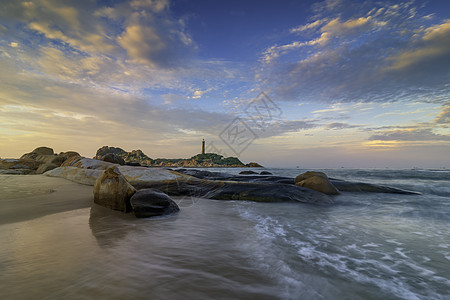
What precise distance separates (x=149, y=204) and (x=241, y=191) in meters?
3.57

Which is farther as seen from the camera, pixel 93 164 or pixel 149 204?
pixel 93 164

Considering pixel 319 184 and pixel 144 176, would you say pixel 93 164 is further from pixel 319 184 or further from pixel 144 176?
pixel 319 184

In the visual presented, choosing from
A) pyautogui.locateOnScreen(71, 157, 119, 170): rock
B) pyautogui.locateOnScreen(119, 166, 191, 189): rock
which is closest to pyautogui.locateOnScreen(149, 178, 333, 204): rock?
pyautogui.locateOnScreen(119, 166, 191, 189): rock

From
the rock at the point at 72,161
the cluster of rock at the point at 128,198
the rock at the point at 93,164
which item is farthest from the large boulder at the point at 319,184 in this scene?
the rock at the point at 72,161

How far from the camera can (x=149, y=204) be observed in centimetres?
396

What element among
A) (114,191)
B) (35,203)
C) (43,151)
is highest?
(43,151)

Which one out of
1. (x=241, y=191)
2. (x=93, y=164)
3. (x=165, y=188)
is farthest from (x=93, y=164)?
(x=241, y=191)

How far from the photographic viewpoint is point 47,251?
208cm

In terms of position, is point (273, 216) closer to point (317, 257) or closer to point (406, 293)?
point (317, 257)

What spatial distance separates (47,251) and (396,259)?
12.4 feet

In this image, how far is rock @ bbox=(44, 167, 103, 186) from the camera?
25.7 feet

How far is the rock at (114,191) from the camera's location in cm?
416

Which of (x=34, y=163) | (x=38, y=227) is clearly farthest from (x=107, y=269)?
(x=34, y=163)

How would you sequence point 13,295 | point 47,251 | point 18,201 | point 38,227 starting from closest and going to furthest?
point 13,295, point 47,251, point 38,227, point 18,201
